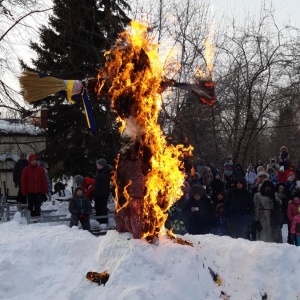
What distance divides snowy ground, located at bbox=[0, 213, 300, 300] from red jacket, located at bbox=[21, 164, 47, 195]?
4.53 meters

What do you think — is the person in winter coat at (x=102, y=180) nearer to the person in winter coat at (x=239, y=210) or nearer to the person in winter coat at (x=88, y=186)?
the person in winter coat at (x=88, y=186)

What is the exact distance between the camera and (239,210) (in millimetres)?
10844

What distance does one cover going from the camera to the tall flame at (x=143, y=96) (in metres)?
7.24

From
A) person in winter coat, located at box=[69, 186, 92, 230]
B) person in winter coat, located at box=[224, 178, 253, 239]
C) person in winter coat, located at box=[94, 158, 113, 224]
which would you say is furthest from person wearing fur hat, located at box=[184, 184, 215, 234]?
person in winter coat, located at box=[94, 158, 113, 224]

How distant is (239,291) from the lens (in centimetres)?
716

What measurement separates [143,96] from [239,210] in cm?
454

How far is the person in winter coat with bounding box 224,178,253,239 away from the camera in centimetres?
1084

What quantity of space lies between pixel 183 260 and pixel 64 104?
14165mm

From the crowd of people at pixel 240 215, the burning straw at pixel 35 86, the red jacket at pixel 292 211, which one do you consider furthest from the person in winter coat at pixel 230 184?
the burning straw at pixel 35 86

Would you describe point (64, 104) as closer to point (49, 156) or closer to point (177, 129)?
point (49, 156)

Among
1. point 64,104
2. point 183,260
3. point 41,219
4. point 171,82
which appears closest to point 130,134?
point 171,82

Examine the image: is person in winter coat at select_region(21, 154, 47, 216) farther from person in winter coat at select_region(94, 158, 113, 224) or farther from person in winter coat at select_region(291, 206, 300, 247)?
person in winter coat at select_region(291, 206, 300, 247)

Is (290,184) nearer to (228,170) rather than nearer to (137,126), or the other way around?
(228,170)

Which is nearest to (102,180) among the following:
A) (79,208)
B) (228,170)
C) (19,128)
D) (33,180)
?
(79,208)
